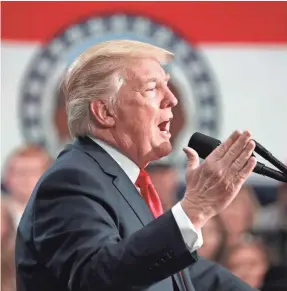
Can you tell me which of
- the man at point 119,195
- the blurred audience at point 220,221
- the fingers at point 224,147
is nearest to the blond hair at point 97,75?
the man at point 119,195

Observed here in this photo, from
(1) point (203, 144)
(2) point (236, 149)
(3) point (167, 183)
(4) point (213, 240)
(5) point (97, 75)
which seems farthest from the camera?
(4) point (213, 240)

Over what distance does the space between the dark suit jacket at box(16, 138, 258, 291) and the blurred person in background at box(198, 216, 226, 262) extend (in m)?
2.00

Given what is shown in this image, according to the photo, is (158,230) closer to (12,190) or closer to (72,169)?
(72,169)

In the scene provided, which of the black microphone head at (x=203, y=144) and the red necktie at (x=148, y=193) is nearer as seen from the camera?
the black microphone head at (x=203, y=144)

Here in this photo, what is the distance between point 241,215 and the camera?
3979 mm

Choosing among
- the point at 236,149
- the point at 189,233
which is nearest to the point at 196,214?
the point at 189,233

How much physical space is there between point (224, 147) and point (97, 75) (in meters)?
0.42

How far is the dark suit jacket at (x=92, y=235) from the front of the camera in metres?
1.56

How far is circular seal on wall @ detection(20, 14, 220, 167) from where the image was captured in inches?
153

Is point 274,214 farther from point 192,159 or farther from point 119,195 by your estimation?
point 192,159

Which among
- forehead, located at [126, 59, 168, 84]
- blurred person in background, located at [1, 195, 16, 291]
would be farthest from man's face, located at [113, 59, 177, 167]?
blurred person in background, located at [1, 195, 16, 291]

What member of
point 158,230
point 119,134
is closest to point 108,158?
point 119,134

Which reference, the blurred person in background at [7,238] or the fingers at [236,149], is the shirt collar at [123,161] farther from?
the blurred person in background at [7,238]

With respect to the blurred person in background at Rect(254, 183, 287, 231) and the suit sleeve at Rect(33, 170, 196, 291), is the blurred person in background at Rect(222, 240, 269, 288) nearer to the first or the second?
the blurred person in background at Rect(254, 183, 287, 231)
